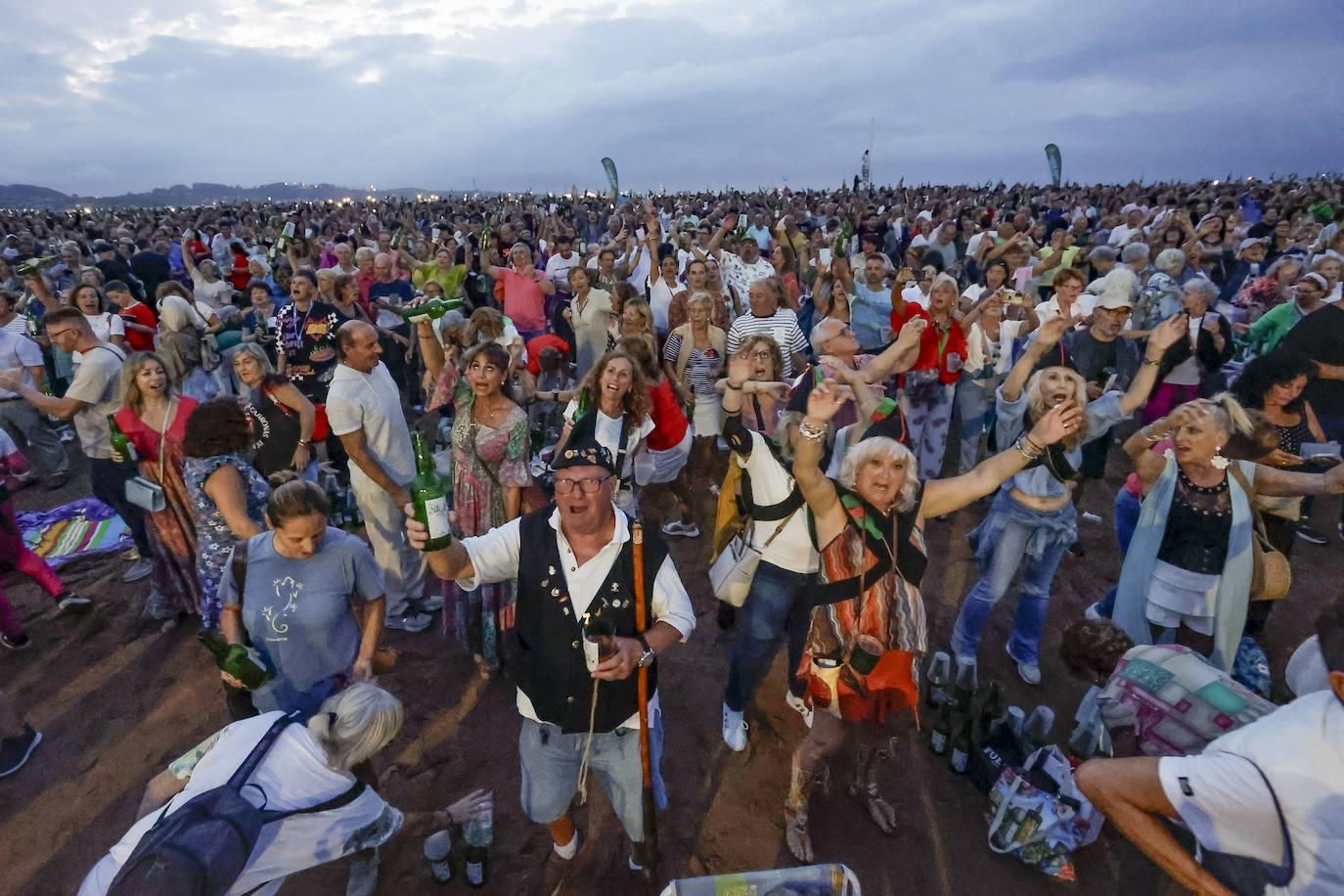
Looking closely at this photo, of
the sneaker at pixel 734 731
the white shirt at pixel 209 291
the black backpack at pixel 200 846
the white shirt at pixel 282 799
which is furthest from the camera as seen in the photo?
the white shirt at pixel 209 291

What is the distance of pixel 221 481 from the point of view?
339cm

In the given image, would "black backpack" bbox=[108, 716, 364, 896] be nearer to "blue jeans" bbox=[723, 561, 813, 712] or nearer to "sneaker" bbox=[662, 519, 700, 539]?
"blue jeans" bbox=[723, 561, 813, 712]

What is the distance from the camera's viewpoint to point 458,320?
5.97m

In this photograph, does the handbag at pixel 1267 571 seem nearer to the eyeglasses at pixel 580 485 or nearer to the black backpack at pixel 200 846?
the eyeglasses at pixel 580 485

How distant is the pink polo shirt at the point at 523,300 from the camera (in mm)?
7762

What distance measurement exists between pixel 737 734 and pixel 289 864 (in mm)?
2393

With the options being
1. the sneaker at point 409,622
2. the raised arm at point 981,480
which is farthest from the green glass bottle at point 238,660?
the raised arm at point 981,480

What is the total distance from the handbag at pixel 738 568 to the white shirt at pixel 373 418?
2.25 m

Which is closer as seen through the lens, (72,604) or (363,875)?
(363,875)

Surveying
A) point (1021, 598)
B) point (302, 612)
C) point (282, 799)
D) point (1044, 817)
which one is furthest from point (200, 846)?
point (1021, 598)

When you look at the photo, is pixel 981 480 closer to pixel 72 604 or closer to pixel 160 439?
pixel 160 439

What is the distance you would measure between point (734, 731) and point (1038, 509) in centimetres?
223

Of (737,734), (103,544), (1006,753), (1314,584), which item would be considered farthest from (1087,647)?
(103,544)

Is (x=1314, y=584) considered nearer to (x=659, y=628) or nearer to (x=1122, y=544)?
(x=1122, y=544)
